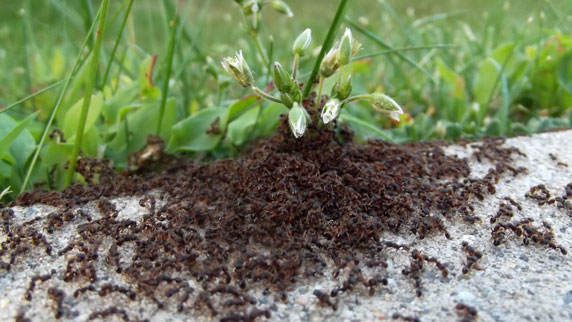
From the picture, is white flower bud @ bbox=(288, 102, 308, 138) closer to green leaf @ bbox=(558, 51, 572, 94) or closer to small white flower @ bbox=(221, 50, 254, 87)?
small white flower @ bbox=(221, 50, 254, 87)

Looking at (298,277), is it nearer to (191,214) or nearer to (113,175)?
(191,214)

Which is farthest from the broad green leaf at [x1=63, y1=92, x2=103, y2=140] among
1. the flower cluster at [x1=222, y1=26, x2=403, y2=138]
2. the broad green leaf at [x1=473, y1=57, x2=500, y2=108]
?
Answer: the broad green leaf at [x1=473, y1=57, x2=500, y2=108]

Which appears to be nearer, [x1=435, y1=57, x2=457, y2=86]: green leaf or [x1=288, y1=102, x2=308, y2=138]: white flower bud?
[x1=288, y1=102, x2=308, y2=138]: white flower bud

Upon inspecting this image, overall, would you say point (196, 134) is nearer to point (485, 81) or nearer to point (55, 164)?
point (55, 164)

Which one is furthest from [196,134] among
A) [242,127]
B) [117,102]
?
[117,102]

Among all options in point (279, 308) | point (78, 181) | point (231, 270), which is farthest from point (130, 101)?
point (279, 308)

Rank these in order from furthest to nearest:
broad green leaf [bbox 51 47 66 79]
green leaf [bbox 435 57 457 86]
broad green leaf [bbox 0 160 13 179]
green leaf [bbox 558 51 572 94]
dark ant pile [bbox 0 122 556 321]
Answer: broad green leaf [bbox 51 47 66 79] < green leaf [bbox 435 57 457 86] < green leaf [bbox 558 51 572 94] < broad green leaf [bbox 0 160 13 179] < dark ant pile [bbox 0 122 556 321]
